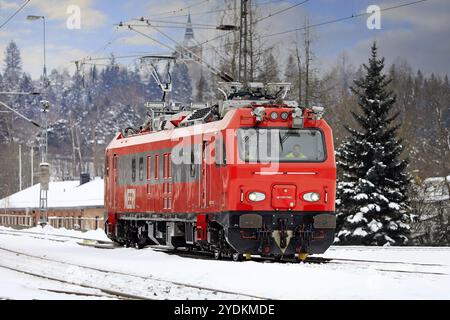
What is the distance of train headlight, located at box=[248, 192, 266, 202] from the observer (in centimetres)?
2008

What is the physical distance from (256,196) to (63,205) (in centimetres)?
6227

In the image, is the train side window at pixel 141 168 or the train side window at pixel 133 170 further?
the train side window at pixel 133 170

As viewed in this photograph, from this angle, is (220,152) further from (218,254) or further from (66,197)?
(66,197)

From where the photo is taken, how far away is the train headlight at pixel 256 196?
20.1m

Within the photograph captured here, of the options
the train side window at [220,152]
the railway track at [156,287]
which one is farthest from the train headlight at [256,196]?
the railway track at [156,287]

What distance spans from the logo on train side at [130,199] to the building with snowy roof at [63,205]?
42.4m

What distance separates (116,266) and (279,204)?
12.4 ft

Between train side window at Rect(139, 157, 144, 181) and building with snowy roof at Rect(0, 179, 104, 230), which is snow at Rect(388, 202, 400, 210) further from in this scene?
building with snowy roof at Rect(0, 179, 104, 230)

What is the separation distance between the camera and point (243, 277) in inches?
639

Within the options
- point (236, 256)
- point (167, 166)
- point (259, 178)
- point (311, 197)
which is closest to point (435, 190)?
point (167, 166)

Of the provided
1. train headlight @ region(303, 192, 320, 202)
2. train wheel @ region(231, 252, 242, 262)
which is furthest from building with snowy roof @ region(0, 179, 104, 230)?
train headlight @ region(303, 192, 320, 202)

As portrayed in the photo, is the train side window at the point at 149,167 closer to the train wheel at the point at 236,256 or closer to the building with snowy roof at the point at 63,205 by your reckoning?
the train wheel at the point at 236,256

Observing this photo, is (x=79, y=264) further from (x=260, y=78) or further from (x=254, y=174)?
(x=260, y=78)
